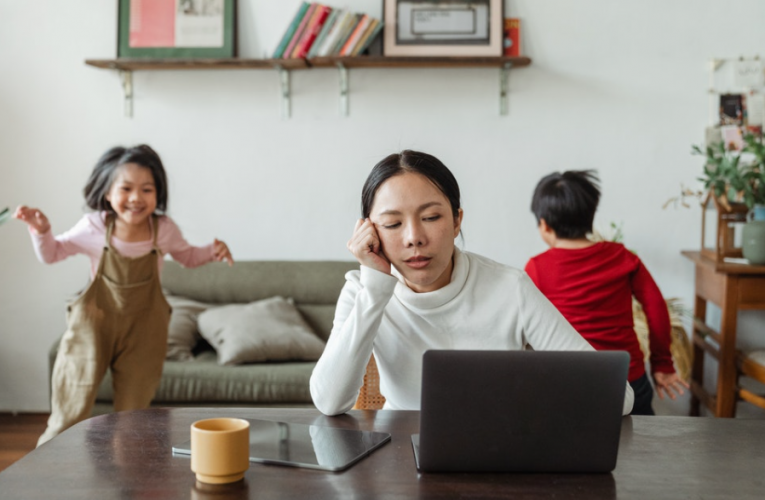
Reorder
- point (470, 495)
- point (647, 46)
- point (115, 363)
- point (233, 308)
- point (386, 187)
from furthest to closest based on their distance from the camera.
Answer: point (647, 46)
point (233, 308)
point (115, 363)
point (386, 187)
point (470, 495)

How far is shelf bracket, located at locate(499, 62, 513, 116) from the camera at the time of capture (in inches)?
140

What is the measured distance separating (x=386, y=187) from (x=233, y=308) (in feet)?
6.41

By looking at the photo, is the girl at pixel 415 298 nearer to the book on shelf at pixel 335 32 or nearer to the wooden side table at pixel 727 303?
the wooden side table at pixel 727 303

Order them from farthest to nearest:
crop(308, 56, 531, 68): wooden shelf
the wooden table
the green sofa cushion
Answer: crop(308, 56, 531, 68): wooden shelf
the green sofa cushion
the wooden table

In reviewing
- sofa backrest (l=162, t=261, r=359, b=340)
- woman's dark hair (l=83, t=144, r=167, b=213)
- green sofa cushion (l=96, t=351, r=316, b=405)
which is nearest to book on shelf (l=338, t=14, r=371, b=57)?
sofa backrest (l=162, t=261, r=359, b=340)

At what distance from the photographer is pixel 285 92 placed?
3.60 meters

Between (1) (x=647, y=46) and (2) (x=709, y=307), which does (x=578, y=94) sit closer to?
(1) (x=647, y=46)

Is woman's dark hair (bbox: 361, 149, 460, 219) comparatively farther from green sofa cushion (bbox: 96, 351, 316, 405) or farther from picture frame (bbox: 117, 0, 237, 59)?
picture frame (bbox: 117, 0, 237, 59)

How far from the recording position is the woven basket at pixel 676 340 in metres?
3.15

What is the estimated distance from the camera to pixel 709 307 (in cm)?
360

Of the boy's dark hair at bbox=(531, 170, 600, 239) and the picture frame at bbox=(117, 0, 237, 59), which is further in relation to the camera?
the picture frame at bbox=(117, 0, 237, 59)

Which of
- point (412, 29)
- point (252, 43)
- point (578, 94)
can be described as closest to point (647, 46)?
point (578, 94)

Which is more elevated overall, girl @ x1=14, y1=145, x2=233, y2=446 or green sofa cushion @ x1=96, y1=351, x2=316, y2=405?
girl @ x1=14, y1=145, x2=233, y2=446

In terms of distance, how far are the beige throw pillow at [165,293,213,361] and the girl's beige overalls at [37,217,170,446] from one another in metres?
0.39
